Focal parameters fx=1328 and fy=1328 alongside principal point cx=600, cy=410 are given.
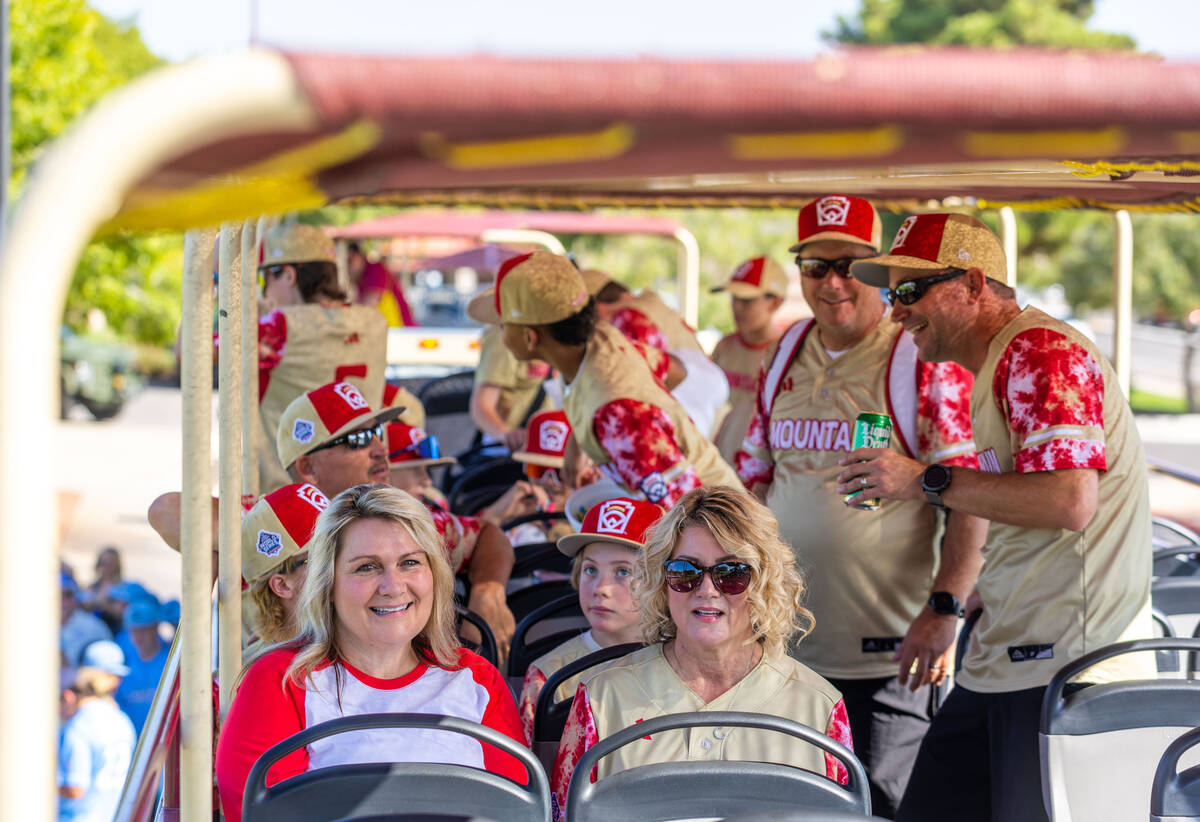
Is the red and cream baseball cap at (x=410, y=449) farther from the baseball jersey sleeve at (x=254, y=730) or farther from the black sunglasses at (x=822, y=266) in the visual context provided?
the baseball jersey sleeve at (x=254, y=730)

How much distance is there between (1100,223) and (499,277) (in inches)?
1045

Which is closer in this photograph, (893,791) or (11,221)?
(11,221)

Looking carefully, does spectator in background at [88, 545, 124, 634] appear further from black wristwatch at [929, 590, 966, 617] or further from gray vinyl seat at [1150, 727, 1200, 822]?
gray vinyl seat at [1150, 727, 1200, 822]

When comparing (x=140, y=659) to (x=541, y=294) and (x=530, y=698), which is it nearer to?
(x=541, y=294)

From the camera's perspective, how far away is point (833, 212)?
385 cm

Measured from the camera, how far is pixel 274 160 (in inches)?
48.8

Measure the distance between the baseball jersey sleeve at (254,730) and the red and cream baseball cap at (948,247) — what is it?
1670 mm

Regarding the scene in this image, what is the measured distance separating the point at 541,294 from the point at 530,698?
3.90 ft

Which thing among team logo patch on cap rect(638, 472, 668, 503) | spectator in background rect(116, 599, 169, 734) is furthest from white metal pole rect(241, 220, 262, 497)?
spectator in background rect(116, 599, 169, 734)

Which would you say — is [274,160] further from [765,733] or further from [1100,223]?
[1100,223]

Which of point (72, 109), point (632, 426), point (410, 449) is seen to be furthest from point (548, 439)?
point (72, 109)

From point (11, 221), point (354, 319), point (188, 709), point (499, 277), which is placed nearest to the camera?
point (11, 221)

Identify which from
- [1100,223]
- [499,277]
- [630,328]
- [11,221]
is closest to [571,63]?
[11,221]

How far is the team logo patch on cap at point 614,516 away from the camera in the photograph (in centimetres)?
337
